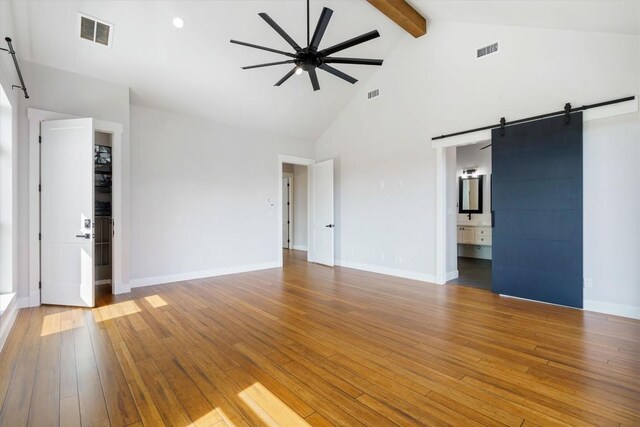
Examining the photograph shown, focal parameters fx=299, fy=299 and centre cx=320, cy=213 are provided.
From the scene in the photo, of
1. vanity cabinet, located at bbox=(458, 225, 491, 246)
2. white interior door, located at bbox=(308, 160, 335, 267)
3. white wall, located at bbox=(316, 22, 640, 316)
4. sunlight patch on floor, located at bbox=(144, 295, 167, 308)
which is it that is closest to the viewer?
white wall, located at bbox=(316, 22, 640, 316)

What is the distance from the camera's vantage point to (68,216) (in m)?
4.11

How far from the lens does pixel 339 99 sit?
663 centimetres

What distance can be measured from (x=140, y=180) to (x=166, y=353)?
11.4 feet

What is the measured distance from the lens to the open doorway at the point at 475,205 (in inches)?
293

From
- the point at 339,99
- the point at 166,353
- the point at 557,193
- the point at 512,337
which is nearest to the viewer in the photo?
the point at 166,353

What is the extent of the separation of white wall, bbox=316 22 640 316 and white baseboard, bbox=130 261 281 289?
72.8 inches

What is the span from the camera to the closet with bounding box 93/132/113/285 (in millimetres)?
5172

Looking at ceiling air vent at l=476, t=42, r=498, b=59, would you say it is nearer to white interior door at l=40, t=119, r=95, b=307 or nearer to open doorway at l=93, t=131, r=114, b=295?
white interior door at l=40, t=119, r=95, b=307

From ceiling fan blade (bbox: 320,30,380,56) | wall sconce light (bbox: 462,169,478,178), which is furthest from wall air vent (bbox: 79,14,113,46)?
wall sconce light (bbox: 462,169,478,178)

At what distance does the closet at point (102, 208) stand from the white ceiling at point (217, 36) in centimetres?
108

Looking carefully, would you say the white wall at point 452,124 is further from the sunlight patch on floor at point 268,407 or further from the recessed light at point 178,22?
the sunlight patch on floor at point 268,407

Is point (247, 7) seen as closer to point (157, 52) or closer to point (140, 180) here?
point (157, 52)

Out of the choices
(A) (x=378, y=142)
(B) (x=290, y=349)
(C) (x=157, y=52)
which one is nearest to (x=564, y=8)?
(A) (x=378, y=142)

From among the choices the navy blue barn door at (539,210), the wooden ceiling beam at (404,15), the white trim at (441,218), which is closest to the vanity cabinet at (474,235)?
the white trim at (441,218)
